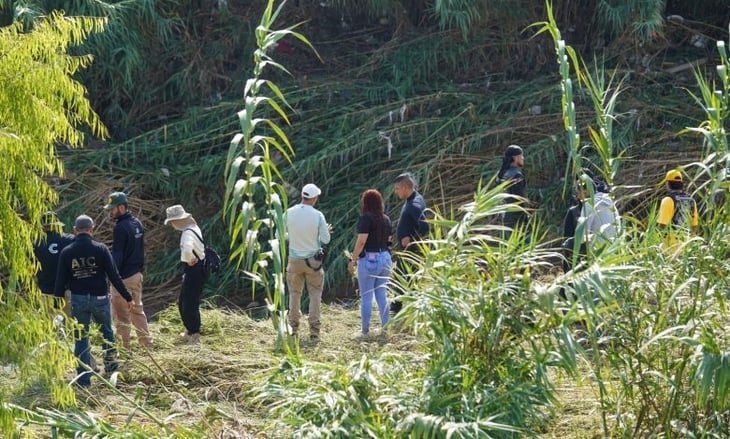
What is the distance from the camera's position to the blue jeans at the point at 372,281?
10.4 m

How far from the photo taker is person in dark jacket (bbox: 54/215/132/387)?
30.3ft

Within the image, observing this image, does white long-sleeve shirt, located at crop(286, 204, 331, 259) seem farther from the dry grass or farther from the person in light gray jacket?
the person in light gray jacket

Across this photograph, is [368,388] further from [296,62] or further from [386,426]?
[296,62]

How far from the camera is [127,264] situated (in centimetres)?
1016

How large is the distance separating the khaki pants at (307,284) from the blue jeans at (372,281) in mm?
396

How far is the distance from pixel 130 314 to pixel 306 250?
1.57 metres

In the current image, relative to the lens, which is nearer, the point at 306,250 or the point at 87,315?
the point at 87,315

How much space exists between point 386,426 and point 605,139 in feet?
7.04

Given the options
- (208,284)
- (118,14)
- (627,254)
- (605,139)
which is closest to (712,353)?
(627,254)

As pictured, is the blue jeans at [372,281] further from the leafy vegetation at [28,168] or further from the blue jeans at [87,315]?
the leafy vegetation at [28,168]

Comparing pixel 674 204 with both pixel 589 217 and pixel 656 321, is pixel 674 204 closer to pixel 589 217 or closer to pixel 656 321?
pixel 589 217

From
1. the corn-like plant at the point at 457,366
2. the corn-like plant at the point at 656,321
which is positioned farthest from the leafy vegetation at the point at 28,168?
the corn-like plant at the point at 656,321

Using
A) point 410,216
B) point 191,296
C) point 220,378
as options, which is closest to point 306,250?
point 410,216

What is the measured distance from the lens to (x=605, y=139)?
7.08 metres
